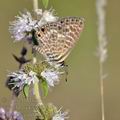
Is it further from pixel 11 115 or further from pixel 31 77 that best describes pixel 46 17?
pixel 11 115

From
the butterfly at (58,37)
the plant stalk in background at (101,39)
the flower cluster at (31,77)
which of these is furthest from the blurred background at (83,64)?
the butterfly at (58,37)

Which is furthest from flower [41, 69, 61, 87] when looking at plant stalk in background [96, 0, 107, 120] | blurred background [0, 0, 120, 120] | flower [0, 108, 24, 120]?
blurred background [0, 0, 120, 120]

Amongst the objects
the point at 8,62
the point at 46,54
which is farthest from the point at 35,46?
the point at 8,62

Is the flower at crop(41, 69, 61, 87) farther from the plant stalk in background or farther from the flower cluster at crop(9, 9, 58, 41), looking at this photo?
the plant stalk in background

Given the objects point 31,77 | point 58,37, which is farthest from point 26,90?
point 58,37

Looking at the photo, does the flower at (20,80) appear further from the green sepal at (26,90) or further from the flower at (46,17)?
the flower at (46,17)
